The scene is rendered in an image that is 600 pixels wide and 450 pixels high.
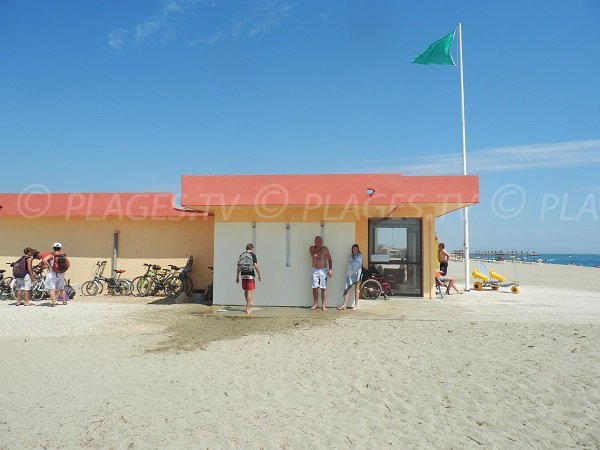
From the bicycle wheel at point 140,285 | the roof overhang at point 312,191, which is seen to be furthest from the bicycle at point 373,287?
the bicycle wheel at point 140,285

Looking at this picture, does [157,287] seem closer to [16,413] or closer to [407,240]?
[407,240]

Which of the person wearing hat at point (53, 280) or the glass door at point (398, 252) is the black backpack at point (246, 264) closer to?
the glass door at point (398, 252)

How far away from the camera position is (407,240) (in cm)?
1311

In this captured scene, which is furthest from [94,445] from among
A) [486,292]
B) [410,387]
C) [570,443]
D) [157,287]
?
[486,292]

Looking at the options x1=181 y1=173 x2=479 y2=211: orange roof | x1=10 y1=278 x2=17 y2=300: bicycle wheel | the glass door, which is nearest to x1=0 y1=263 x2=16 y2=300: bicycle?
x1=10 y1=278 x2=17 y2=300: bicycle wheel

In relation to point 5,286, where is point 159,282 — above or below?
above

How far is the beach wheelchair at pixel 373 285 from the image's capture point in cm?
1248

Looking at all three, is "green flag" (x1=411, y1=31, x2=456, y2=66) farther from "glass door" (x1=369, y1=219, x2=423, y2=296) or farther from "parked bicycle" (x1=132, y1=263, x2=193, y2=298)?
"parked bicycle" (x1=132, y1=263, x2=193, y2=298)

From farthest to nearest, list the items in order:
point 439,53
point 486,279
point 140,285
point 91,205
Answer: point 439,53, point 486,279, point 91,205, point 140,285

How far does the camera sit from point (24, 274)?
Answer: 11242 millimetres

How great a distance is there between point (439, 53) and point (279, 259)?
36.4ft

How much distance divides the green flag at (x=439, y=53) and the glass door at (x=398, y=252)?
7.57 meters

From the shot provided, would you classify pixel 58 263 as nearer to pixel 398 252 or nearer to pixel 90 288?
pixel 90 288

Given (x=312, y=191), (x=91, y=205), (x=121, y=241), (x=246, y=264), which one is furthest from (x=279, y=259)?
(x=91, y=205)
